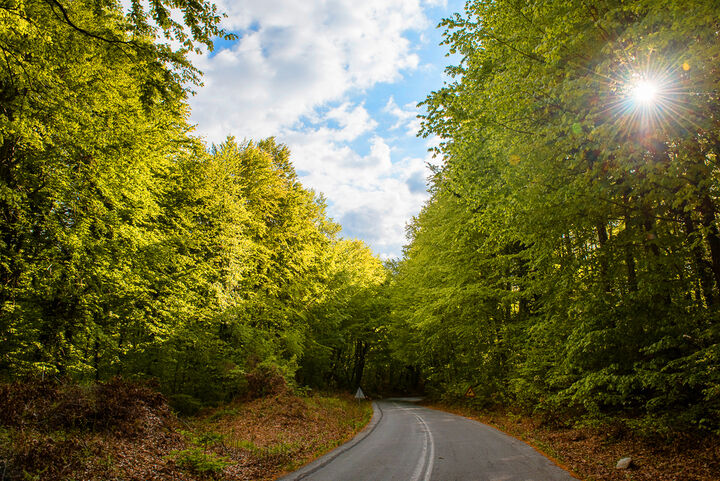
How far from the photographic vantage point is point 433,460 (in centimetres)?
946

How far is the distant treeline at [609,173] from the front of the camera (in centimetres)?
648

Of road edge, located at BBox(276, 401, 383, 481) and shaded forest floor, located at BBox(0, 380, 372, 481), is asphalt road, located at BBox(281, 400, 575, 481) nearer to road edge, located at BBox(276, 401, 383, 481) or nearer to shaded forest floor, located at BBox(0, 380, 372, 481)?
road edge, located at BBox(276, 401, 383, 481)

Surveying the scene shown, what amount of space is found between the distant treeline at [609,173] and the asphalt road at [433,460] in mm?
2457

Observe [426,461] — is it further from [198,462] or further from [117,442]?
[117,442]

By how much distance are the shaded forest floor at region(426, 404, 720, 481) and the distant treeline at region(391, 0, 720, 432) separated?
1.59 ft

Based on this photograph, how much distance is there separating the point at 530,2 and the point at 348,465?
40.0ft

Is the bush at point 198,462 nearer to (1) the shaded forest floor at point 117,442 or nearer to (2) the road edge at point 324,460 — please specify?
(1) the shaded forest floor at point 117,442

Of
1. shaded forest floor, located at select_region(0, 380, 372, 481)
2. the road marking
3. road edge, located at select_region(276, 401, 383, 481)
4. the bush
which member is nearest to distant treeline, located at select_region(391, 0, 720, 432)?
the road marking

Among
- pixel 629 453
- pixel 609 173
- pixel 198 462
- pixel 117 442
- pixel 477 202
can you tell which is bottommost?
pixel 198 462

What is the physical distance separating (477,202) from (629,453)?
24.2 ft

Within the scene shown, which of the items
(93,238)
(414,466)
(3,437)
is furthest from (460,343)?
(3,437)

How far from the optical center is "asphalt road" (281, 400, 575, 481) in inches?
314

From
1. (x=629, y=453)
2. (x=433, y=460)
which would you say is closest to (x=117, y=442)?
(x=433, y=460)

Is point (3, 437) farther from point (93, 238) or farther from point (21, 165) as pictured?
point (21, 165)
